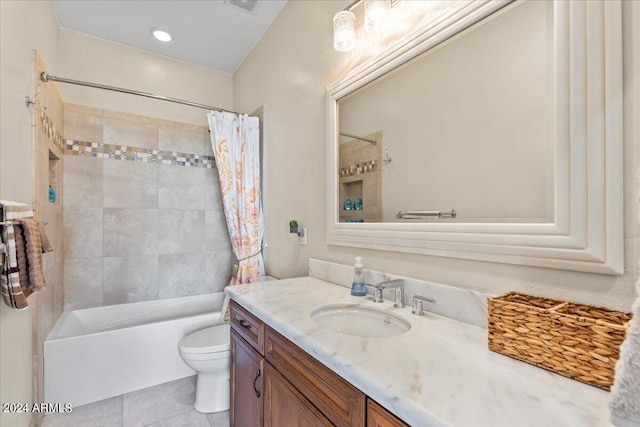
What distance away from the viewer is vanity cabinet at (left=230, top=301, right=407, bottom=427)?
731mm

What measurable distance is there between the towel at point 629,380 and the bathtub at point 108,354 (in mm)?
2380

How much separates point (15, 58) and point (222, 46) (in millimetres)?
1595

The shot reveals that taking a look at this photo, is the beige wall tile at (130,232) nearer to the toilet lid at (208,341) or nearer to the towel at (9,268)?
the toilet lid at (208,341)

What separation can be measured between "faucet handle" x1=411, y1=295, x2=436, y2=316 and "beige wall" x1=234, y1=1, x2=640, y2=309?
92 mm

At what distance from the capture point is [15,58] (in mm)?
1394

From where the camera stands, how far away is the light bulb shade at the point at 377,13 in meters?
1.28

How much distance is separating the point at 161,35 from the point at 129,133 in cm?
90

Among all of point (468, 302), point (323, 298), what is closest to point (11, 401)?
point (323, 298)

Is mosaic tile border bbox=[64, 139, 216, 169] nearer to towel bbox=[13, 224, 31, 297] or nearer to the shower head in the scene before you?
the shower head

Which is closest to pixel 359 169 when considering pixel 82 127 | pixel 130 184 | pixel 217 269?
pixel 217 269

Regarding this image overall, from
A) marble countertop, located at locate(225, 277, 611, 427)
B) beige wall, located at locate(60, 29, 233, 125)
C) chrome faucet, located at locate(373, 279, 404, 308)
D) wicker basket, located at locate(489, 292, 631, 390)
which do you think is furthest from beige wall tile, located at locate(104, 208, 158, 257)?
wicker basket, located at locate(489, 292, 631, 390)

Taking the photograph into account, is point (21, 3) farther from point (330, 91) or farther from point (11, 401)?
point (11, 401)

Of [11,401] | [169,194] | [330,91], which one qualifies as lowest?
[11,401]

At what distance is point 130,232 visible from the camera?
263 centimetres
